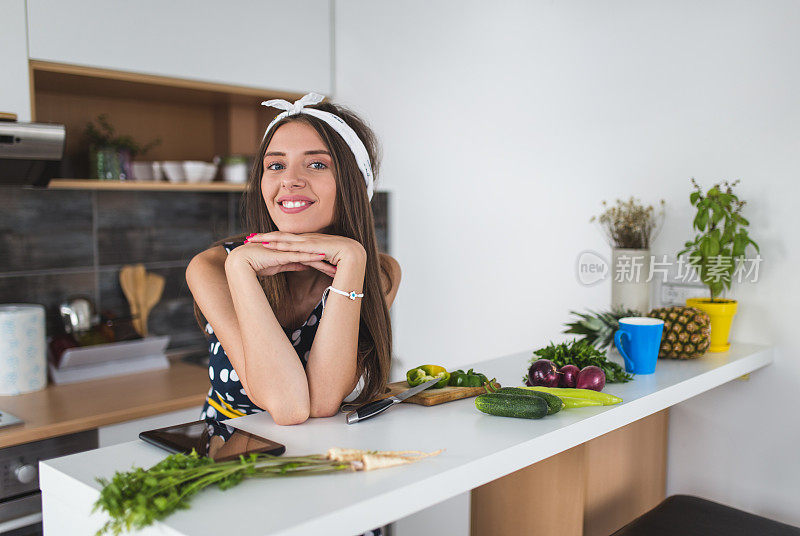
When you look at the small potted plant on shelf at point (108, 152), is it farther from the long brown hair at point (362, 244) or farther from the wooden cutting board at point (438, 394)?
the wooden cutting board at point (438, 394)

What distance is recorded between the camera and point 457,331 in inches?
108

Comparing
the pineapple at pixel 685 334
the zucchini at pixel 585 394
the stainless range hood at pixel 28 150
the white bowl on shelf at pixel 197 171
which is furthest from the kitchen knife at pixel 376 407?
the white bowl on shelf at pixel 197 171

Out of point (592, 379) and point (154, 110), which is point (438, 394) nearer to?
point (592, 379)

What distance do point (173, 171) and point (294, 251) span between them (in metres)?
1.50

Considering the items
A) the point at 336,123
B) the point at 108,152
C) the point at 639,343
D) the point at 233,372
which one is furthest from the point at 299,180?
the point at 108,152

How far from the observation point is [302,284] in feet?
5.51

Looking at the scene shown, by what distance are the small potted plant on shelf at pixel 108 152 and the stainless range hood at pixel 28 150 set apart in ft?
1.03

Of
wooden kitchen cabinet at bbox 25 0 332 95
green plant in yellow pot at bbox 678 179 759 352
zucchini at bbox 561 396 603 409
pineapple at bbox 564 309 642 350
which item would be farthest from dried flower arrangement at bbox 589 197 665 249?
wooden kitchen cabinet at bbox 25 0 332 95

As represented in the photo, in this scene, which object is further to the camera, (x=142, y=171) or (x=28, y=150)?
(x=142, y=171)

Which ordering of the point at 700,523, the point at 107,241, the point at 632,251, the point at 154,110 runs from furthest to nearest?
1. the point at 154,110
2. the point at 107,241
3. the point at 632,251
4. the point at 700,523

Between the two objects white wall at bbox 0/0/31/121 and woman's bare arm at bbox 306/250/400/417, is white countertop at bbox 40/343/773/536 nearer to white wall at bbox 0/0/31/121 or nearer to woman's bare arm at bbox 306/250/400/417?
woman's bare arm at bbox 306/250/400/417

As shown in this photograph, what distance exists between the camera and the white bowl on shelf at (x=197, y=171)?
107 inches

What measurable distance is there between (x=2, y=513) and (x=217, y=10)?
1817 mm

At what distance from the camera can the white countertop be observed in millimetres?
893
